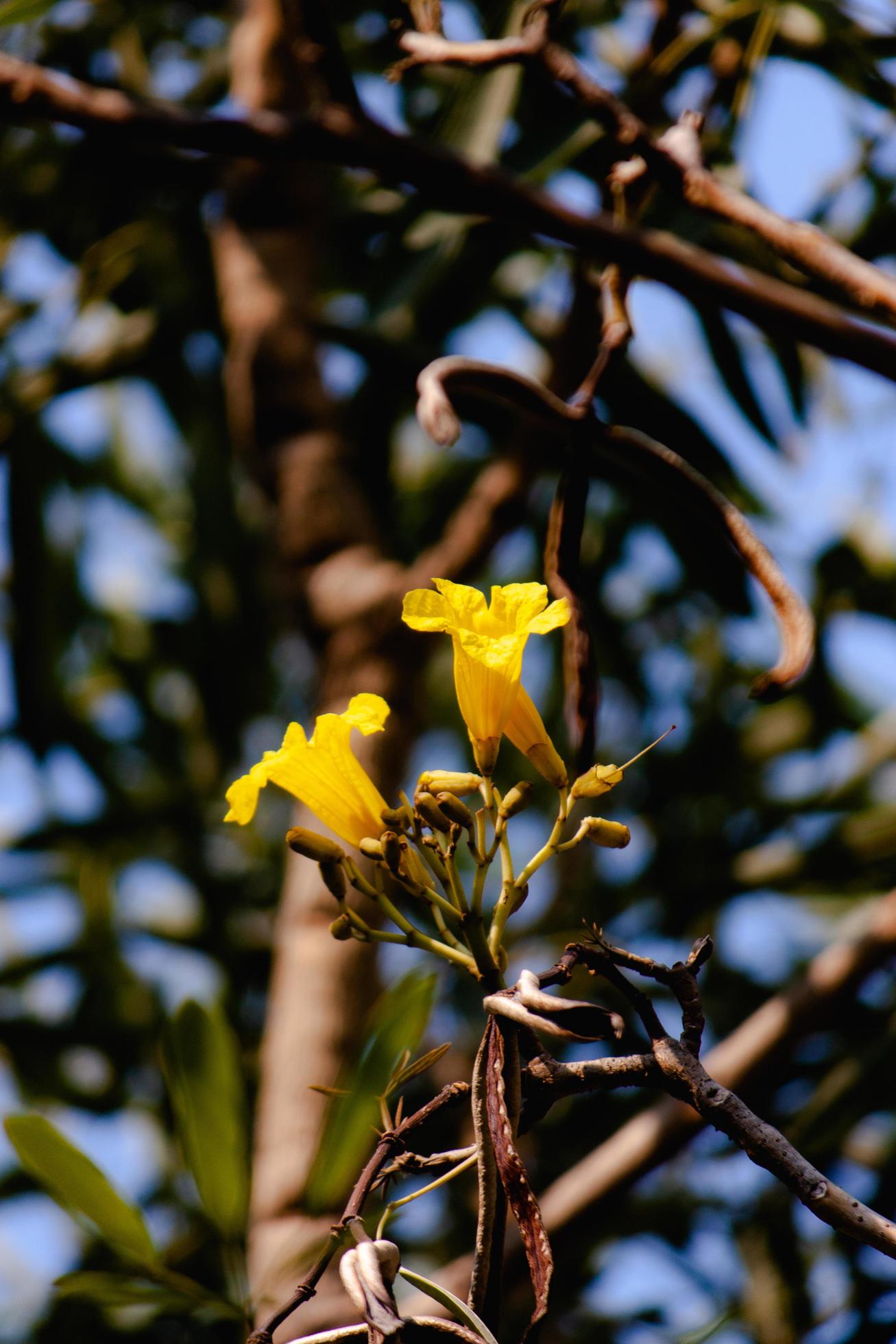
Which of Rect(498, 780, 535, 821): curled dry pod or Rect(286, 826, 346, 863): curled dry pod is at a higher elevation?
Rect(498, 780, 535, 821): curled dry pod

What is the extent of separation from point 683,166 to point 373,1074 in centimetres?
50

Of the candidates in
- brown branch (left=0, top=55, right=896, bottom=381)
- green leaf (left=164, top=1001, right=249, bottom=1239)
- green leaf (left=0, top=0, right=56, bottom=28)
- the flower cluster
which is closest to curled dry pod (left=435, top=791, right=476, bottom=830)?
the flower cluster

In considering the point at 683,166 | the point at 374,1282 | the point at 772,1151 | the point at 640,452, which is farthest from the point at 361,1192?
the point at 683,166

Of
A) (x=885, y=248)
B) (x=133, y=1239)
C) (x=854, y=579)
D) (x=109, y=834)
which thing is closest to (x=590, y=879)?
(x=854, y=579)

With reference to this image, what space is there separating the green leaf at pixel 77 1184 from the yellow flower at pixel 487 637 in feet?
1.03

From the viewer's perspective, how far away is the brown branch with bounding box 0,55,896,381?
46 centimetres

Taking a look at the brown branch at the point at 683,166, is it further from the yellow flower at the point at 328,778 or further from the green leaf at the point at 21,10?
the green leaf at the point at 21,10

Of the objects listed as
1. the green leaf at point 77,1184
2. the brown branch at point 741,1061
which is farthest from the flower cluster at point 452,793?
the brown branch at point 741,1061

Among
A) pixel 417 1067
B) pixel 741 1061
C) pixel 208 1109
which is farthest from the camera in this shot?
pixel 741 1061

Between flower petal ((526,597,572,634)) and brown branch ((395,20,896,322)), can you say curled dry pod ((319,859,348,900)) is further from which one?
brown branch ((395,20,896,322))

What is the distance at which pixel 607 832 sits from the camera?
48cm

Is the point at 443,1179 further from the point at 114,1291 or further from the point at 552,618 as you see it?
the point at 114,1291

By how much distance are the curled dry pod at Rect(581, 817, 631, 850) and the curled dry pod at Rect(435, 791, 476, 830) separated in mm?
48

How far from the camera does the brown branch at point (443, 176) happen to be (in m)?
0.46
